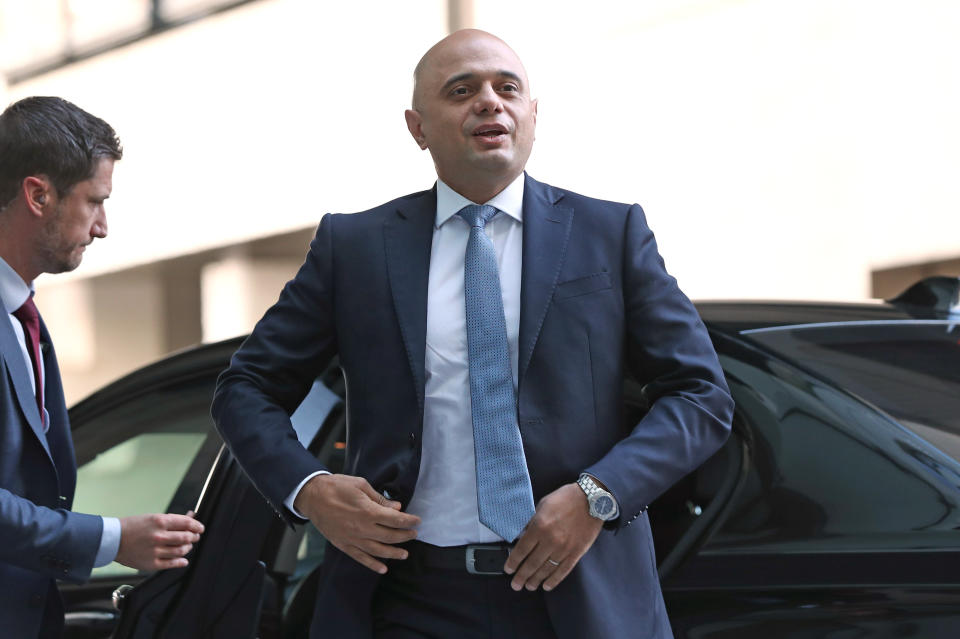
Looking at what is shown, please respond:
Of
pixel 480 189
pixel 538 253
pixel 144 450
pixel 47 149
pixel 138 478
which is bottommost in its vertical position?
pixel 138 478

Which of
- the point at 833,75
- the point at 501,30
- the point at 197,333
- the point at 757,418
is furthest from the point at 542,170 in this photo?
the point at 757,418

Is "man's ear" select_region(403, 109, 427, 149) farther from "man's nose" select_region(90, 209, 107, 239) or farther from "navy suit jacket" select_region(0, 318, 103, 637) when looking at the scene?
"navy suit jacket" select_region(0, 318, 103, 637)

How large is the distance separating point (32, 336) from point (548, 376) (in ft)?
3.05

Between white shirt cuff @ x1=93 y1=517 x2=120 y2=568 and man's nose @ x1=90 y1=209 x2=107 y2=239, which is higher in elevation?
man's nose @ x1=90 y1=209 x2=107 y2=239

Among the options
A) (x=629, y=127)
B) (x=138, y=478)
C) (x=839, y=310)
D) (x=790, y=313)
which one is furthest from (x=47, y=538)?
(x=629, y=127)

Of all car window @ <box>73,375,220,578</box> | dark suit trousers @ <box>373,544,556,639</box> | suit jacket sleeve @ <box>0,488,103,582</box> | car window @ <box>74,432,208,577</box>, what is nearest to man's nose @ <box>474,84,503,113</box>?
dark suit trousers @ <box>373,544,556,639</box>

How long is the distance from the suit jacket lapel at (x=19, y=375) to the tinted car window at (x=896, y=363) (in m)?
1.24

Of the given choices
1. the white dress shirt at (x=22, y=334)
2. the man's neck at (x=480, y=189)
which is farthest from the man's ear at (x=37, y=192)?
the man's neck at (x=480, y=189)

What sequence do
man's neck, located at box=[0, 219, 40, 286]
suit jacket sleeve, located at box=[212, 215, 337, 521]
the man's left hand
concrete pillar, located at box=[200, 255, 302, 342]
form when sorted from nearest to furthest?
the man's left hand, suit jacket sleeve, located at box=[212, 215, 337, 521], man's neck, located at box=[0, 219, 40, 286], concrete pillar, located at box=[200, 255, 302, 342]

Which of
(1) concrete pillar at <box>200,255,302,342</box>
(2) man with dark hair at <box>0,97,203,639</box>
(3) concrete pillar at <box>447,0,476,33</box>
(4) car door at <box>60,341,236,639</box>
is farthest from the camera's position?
(1) concrete pillar at <box>200,255,302,342</box>

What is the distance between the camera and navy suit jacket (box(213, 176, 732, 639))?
1.79 metres

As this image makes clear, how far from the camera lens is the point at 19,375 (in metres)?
Answer: 2.08

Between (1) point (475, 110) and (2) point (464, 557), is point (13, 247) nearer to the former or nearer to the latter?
(1) point (475, 110)

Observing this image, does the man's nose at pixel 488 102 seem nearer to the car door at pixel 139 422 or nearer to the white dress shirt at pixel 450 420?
the white dress shirt at pixel 450 420
